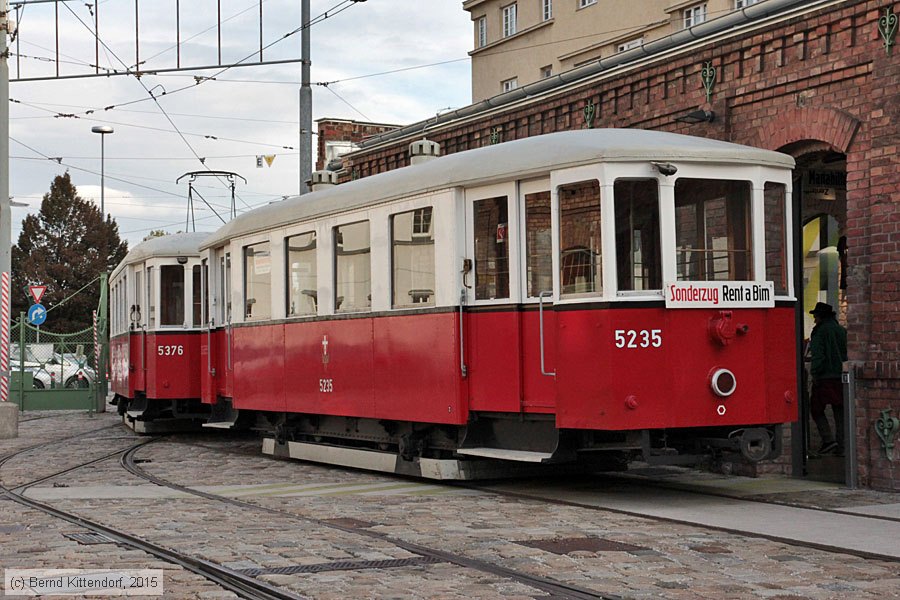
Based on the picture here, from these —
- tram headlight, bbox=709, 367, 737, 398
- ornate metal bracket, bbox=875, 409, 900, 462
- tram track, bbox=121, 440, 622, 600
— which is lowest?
tram track, bbox=121, 440, 622, 600

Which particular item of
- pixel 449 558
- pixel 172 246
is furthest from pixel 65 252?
pixel 449 558

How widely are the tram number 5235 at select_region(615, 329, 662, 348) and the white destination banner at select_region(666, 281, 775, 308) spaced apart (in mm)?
254

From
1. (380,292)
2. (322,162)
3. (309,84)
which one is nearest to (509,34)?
(322,162)

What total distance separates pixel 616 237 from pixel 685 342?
1.00 m

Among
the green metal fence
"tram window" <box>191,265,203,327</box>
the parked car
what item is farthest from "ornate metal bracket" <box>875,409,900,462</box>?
the parked car

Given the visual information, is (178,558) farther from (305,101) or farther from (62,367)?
(62,367)

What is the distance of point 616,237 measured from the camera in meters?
10.8

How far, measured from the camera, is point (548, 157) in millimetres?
11234

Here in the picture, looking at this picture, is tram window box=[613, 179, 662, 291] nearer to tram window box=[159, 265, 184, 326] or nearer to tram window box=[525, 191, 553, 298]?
tram window box=[525, 191, 553, 298]

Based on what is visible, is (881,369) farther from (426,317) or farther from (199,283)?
(199,283)

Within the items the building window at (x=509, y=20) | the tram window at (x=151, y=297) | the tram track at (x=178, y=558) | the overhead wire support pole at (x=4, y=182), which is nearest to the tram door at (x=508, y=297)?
the tram track at (x=178, y=558)

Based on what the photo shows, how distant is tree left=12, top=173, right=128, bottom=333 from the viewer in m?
74.9

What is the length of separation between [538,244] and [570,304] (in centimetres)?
71

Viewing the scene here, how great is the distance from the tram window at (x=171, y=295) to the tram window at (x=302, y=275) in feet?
18.9
